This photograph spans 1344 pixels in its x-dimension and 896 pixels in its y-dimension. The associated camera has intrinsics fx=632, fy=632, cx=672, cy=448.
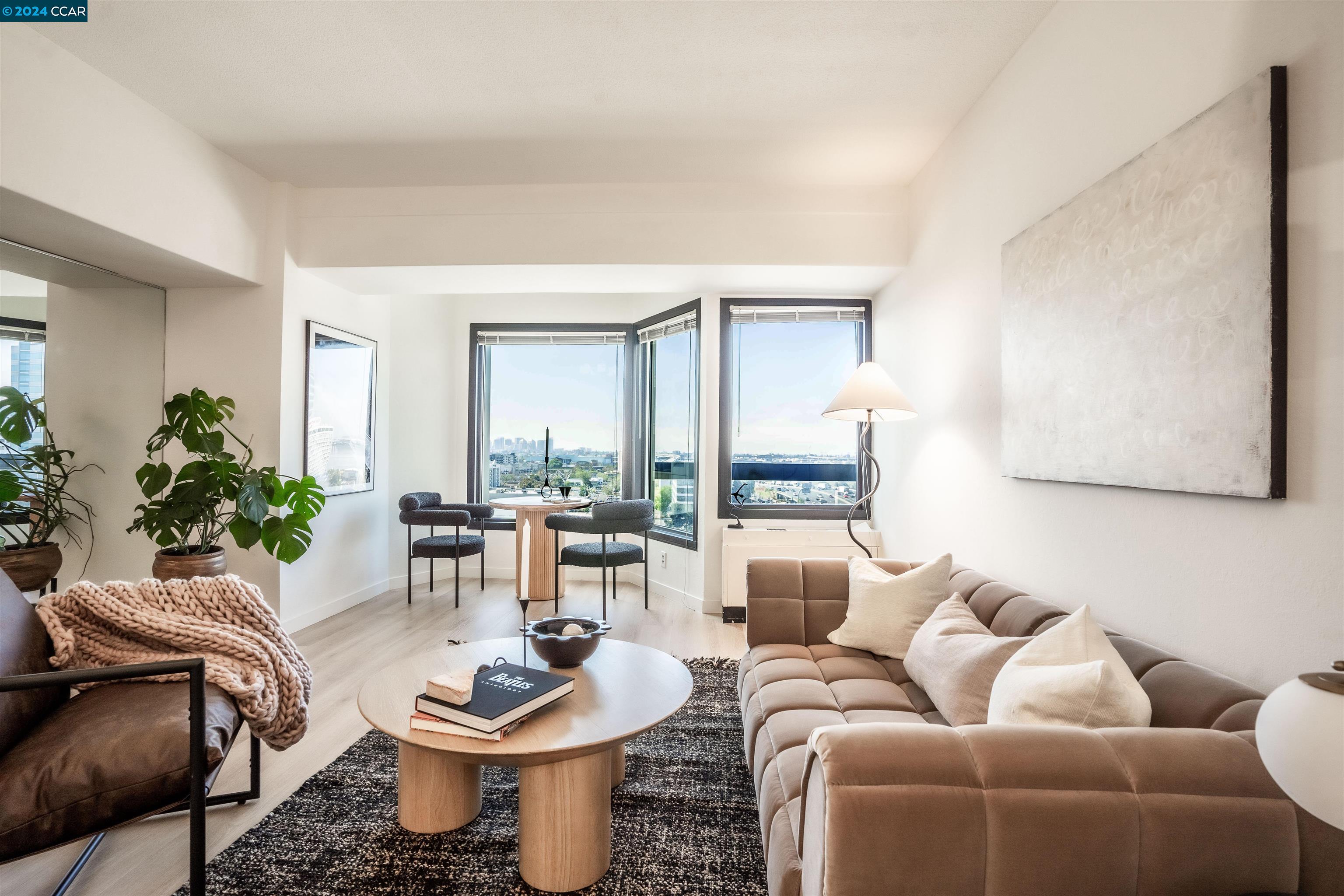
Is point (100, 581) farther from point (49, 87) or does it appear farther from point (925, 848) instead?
point (925, 848)

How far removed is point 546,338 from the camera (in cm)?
569

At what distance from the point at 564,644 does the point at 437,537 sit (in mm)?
3328

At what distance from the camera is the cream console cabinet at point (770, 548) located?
13.8 feet

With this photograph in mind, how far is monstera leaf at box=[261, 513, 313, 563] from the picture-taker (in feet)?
11.8

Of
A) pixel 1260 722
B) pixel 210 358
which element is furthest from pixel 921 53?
pixel 210 358

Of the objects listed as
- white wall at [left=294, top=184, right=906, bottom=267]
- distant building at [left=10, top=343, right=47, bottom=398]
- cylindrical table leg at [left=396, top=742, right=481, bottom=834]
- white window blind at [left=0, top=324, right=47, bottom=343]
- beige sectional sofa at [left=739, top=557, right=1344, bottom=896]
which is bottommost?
cylindrical table leg at [left=396, top=742, right=481, bottom=834]

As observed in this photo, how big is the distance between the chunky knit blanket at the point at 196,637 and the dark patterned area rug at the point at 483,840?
0.29m

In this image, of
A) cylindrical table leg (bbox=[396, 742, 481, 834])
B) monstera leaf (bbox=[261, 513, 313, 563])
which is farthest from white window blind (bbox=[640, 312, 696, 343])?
cylindrical table leg (bbox=[396, 742, 481, 834])

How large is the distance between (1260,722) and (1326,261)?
101cm

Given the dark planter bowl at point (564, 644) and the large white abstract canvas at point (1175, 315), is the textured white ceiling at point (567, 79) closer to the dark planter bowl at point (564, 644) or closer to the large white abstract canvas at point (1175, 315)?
the large white abstract canvas at point (1175, 315)

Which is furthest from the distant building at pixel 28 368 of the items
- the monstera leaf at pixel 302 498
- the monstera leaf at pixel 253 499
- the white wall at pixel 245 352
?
the monstera leaf at pixel 302 498

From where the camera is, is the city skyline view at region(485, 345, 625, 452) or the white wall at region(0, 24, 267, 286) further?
the city skyline view at region(485, 345, 625, 452)

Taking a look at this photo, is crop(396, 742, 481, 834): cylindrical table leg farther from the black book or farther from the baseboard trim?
the baseboard trim

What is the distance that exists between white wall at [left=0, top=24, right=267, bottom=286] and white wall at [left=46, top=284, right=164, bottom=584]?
0.81 ft
